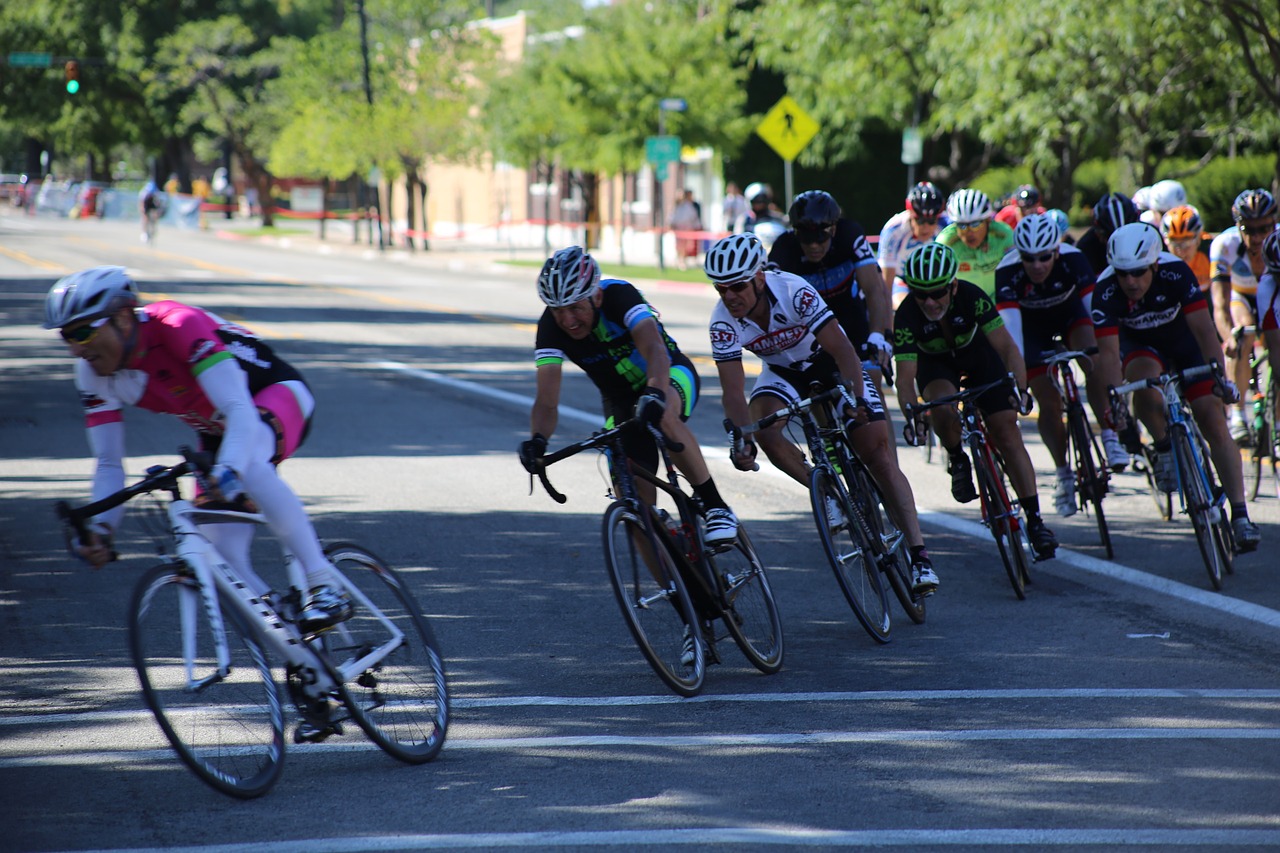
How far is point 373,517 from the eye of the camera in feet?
33.9

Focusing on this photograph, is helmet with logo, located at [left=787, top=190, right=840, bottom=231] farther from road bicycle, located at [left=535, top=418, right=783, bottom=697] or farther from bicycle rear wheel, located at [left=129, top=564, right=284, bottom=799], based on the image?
bicycle rear wheel, located at [left=129, top=564, right=284, bottom=799]

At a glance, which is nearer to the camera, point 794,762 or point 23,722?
point 794,762

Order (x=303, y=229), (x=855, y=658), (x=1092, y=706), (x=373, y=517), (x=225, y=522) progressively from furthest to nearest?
(x=303, y=229)
(x=373, y=517)
(x=855, y=658)
(x=1092, y=706)
(x=225, y=522)

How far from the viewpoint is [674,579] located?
6.28m

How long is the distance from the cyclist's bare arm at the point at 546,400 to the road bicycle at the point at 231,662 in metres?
1.26

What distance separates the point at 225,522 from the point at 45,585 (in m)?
3.75

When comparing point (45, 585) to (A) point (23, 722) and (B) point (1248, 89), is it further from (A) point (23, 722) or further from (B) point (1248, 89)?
(B) point (1248, 89)

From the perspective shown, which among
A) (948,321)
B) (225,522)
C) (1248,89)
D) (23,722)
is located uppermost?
(1248,89)

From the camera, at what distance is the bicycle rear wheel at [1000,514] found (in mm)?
7879

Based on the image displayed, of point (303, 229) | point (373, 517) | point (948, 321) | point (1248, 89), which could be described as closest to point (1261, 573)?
point (948, 321)

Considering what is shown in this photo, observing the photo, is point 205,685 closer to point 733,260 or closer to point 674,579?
point 674,579

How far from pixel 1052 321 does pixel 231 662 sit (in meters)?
5.94

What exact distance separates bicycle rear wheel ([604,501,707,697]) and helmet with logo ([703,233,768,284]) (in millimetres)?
1346

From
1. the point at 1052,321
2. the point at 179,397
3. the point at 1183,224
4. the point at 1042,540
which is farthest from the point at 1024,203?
the point at 179,397
